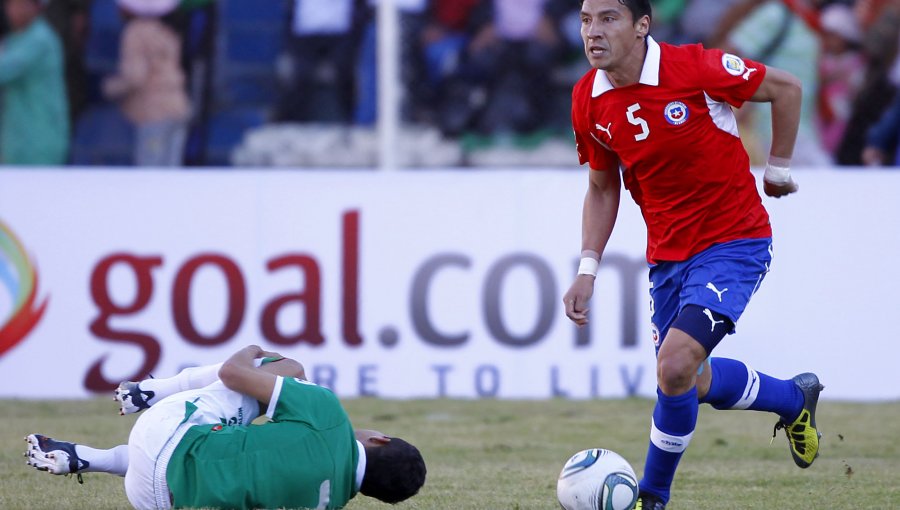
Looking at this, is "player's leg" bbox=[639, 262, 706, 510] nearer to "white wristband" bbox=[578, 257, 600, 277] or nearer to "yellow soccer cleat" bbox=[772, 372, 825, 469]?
"white wristband" bbox=[578, 257, 600, 277]

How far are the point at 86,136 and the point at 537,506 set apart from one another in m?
7.32

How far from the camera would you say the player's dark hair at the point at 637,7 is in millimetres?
5578

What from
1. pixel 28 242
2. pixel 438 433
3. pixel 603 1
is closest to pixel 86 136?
pixel 28 242

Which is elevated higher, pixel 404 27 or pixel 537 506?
pixel 404 27

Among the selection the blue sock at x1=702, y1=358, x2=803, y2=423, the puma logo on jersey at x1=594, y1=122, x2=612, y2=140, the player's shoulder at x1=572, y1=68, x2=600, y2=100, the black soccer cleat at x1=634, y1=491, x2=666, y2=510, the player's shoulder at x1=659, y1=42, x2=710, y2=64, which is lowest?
the black soccer cleat at x1=634, y1=491, x2=666, y2=510

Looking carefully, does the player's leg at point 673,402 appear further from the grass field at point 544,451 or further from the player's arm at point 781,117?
the player's arm at point 781,117

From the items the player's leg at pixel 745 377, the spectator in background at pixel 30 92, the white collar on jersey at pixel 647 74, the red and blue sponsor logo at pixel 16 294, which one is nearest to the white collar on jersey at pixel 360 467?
the player's leg at pixel 745 377

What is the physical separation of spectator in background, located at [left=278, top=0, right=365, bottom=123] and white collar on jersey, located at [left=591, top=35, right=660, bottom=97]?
20.8 ft

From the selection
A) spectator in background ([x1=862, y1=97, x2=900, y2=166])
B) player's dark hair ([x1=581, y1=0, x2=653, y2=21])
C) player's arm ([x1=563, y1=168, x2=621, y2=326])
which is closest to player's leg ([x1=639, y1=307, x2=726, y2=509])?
player's arm ([x1=563, y1=168, x2=621, y2=326])

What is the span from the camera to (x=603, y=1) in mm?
5559

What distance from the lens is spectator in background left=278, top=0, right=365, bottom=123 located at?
38.9ft

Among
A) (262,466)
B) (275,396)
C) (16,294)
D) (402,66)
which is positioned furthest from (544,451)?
(402,66)

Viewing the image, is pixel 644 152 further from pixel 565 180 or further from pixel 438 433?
pixel 565 180

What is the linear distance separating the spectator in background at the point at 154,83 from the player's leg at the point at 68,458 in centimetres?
650
